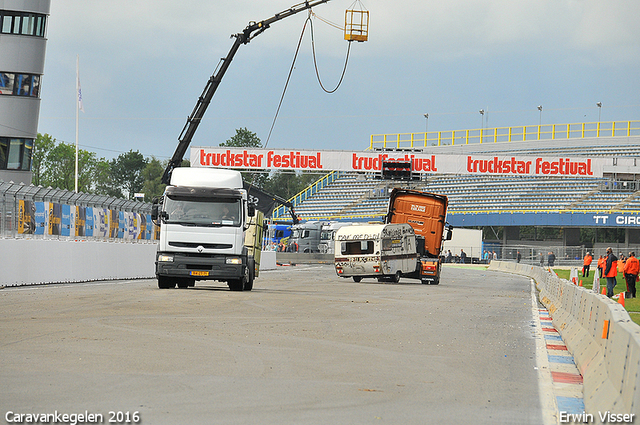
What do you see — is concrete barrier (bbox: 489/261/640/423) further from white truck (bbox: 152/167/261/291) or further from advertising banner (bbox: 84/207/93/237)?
advertising banner (bbox: 84/207/93/237)

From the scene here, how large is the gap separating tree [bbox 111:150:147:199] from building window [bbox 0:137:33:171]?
323 feet

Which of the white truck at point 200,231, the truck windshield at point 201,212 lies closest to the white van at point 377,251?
the white truck at point 200,231

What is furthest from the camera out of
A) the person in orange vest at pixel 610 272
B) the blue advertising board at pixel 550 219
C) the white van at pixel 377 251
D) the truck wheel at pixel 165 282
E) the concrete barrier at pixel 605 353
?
the blue advertising board at pixel 550 219

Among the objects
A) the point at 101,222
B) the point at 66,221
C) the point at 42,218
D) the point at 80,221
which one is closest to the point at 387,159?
the point at 101,222

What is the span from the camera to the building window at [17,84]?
154 ft

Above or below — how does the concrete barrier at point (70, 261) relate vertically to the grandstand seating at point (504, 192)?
below

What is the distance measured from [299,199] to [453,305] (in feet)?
219

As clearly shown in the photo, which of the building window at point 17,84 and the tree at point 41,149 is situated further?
the tree at point 41,149

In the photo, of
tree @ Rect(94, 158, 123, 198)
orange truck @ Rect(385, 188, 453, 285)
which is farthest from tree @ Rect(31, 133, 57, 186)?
orange truck @ Rect(385, 188, 453, 285)

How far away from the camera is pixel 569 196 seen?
231 ft

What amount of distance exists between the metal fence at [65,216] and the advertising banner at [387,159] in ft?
66.9

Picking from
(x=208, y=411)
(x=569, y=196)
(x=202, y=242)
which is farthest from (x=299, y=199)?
(x=208, y=411)

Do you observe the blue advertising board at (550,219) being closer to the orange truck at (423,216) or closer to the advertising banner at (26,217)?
the orange truck at (423,216)

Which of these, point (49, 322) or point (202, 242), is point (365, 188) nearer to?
point (202, 242)
